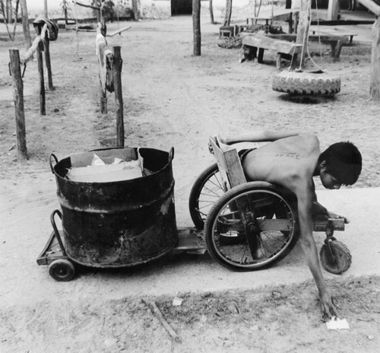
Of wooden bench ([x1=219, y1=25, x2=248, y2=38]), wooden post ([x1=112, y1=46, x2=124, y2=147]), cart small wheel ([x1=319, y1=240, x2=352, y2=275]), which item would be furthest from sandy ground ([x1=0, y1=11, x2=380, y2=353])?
wooden bench ([x1=219, y1=25, x2=248, y2=38])

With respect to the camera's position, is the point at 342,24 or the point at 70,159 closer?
the point at 70,159

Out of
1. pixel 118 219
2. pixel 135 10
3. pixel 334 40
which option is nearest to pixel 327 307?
pixel 118 219

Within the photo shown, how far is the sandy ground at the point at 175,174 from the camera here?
3035 millimetres

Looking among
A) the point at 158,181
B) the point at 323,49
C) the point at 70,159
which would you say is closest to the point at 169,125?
the point at 70,159

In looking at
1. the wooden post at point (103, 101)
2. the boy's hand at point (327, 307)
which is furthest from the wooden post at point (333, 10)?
the boy's hand at point (327, 307)

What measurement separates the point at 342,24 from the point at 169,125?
1330 cm

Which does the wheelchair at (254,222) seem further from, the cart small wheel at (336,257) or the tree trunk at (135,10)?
the tree trunk at (135,10)

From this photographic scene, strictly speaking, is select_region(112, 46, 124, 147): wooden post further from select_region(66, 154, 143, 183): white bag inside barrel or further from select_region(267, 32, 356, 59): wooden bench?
select_region(267, 32, 356, 59): wooden bench

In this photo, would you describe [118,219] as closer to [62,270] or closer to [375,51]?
[62,270]

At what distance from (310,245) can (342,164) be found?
586 mm

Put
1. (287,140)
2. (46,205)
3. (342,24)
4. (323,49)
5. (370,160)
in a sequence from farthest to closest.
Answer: (342,24) < (323,49) < (370,160) < (46,205) < (287,140)

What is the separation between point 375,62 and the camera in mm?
8656

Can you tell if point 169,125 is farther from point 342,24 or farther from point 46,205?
point 342,24

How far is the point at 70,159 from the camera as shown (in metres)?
3.95
